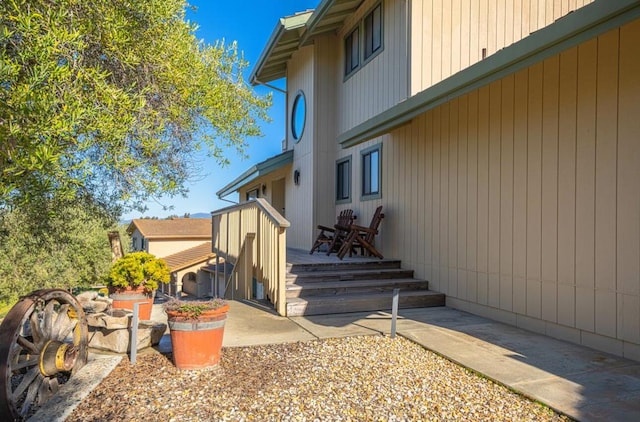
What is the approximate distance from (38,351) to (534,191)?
4.92 metres

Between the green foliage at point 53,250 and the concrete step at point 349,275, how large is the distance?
8.99 feet

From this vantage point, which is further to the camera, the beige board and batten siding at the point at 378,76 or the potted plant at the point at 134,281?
the beige board and batten siding at the point at 378,76

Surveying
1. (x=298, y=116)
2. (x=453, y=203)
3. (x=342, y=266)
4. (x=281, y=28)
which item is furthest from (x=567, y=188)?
(x=298, y=116)

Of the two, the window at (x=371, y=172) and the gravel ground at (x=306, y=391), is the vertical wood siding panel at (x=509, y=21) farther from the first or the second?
the gravel ground at (x=306, y=391)

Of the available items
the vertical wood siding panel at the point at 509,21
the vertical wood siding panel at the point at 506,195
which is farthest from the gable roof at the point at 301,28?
the vertical wood siding panel at the point at 506,195

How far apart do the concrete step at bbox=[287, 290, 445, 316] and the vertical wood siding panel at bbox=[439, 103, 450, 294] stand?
1.09 feet

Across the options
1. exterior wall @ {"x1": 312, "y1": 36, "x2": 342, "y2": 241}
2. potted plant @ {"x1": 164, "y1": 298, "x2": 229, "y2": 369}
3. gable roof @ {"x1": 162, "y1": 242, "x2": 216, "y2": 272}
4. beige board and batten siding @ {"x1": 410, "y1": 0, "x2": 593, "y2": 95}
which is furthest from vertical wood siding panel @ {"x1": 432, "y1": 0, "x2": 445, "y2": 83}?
gable roof @ {"x1": 162, "y1": 242, "x2": 216, "y2": 272}

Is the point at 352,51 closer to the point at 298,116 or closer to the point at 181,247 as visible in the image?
the point at 298,116

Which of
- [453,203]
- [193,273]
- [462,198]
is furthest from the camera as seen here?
[193,273]

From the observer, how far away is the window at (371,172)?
813 centimetres

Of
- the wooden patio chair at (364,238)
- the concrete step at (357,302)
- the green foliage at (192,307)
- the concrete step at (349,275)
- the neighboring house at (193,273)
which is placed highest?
the wooden patio chair at (364,238)

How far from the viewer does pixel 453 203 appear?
6148 millimetres

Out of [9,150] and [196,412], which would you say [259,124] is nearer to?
[9,150]

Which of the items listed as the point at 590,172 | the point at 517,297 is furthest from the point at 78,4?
the point at 517,297
